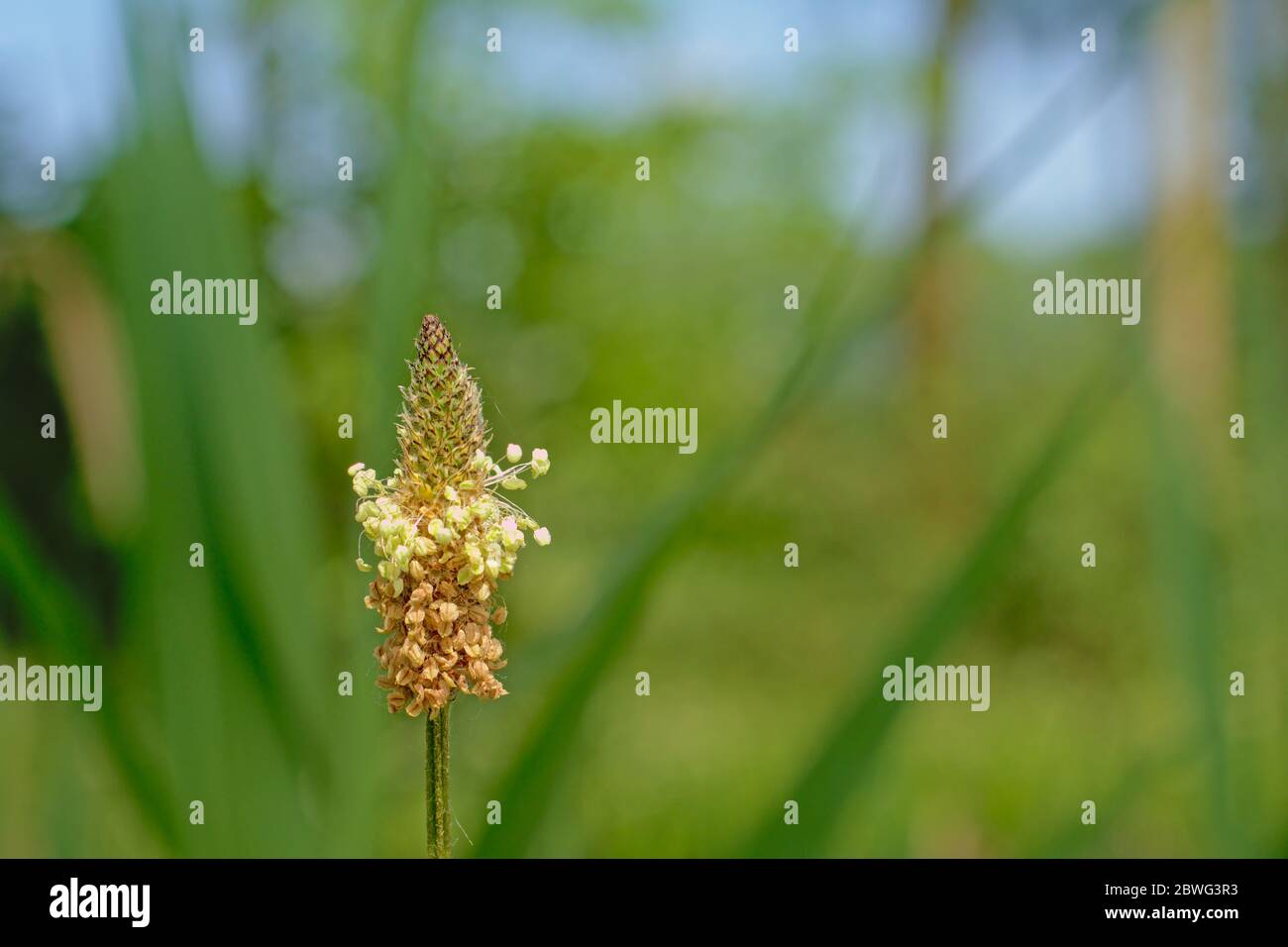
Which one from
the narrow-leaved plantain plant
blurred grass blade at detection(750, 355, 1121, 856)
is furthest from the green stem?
blurred grass blade at detection(750, 355, 1121, 856)

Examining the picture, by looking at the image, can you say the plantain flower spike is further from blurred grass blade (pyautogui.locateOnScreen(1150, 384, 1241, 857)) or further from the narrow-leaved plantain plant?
blurred grass blade (pyautogui.locateOnScreen(1150, 384, 1241, 857))

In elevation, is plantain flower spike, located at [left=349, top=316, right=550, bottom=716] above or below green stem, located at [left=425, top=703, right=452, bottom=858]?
above

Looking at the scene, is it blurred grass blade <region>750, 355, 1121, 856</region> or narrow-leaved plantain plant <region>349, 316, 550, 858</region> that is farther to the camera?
blurred grass blade <region>750, 355, 1121, 856</region>

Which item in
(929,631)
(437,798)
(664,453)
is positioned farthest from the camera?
(664,453)

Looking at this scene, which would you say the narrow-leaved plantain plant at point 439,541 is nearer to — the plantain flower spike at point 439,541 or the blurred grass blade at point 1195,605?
the plantain flower spike at point 439,541

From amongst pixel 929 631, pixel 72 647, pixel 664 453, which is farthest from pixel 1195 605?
pixel 664 453

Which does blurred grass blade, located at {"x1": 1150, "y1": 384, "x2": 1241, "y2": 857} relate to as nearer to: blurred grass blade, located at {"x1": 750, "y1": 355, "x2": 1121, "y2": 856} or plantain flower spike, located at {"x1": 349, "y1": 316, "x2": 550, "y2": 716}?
blurred grass blade, located at {"x1": 750, "y1": 355, "x2": 1121, "y2": 856}

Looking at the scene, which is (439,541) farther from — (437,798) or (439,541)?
(437,798)

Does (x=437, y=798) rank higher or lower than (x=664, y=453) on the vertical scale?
lower

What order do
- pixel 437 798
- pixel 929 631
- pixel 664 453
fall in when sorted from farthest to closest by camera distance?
pixel 664 453 → pixel 929 631 → pixel 437 798
